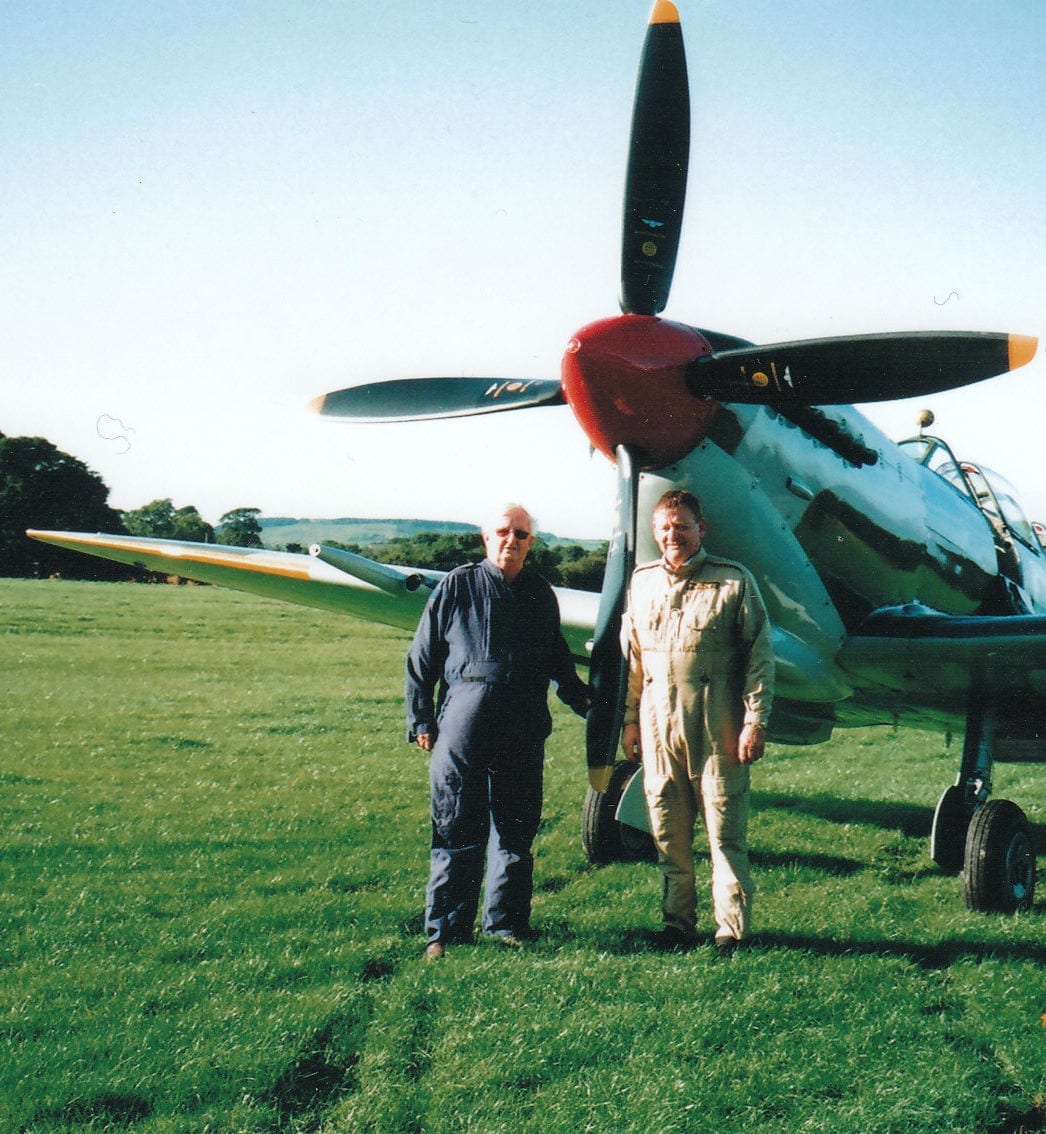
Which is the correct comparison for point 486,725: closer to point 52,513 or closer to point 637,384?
point 637,384

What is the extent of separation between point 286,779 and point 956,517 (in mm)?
5403

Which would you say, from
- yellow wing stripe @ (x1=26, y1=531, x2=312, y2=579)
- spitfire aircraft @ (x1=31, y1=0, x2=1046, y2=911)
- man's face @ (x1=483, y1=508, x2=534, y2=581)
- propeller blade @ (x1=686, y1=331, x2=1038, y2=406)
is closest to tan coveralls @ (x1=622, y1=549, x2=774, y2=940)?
spitfire aircraft @ (x1=31, y1=0, x2=1046, y2=911)

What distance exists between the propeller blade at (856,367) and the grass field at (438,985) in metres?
2.41

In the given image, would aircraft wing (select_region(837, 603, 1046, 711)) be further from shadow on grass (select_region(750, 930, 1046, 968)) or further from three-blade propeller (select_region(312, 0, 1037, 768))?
three-blade propeller (select_region(312, 0, 1037, 768))

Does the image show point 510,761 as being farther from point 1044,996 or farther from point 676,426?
point 1044,996

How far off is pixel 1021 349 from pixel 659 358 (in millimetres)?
1464

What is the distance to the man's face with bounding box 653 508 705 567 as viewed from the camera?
12.9 ft

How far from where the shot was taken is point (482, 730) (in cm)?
389

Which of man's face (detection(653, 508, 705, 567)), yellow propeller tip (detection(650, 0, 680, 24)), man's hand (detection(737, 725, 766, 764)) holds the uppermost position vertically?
yellow propeller tip (detection(650, 0, 680, 24))

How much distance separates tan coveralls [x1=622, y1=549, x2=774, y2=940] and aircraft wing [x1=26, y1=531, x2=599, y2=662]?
2285 mm

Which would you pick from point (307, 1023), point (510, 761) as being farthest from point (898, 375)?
point (307, 1023)

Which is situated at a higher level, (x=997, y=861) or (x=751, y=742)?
(x=751, y=742)

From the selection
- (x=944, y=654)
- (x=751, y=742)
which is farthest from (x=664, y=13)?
(x=944, y=654)

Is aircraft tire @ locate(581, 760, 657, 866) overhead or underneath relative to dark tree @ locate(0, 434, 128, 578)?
underneath
